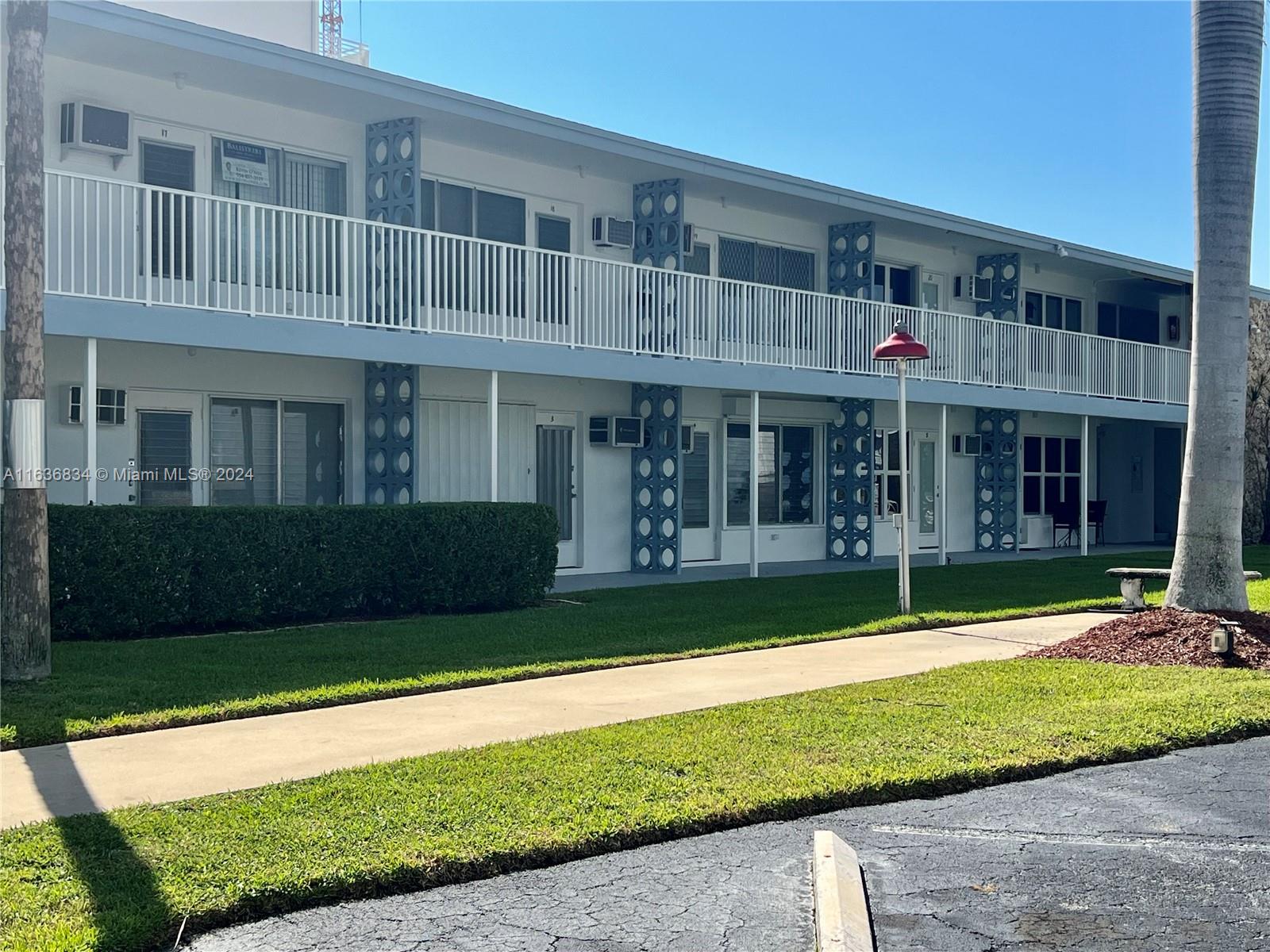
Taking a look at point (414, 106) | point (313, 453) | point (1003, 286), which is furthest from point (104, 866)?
point (1003, 286)

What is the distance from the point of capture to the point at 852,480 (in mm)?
22078

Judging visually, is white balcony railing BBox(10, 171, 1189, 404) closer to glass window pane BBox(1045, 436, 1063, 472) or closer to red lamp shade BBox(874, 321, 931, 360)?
red lamp shade BBox(874, 321, 931, 360)

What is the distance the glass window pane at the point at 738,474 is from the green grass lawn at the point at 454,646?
3.15m

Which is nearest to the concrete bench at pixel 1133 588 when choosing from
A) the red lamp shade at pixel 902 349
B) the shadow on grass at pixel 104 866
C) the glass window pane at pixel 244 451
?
the red lamp shade at pixel 902 349

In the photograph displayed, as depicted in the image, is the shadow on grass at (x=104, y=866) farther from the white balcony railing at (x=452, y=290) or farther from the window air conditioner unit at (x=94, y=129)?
the window air conditioner unit at (x=94, y=129)

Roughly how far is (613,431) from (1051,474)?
41.6 feet

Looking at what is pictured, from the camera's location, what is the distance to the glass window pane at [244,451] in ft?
49.3

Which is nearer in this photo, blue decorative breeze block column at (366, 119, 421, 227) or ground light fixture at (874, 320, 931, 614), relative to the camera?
ground light fixture at (874, 320, 931, 614)

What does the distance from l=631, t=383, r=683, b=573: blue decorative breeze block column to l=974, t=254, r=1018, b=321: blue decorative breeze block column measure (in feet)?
29.3

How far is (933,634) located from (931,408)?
12.4 metres

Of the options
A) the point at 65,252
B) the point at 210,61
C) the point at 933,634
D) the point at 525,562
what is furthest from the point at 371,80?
the point at 933,634

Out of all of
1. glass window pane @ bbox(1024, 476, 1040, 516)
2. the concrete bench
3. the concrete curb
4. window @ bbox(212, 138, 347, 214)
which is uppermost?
window @ bbox(212, 138, 347, 214)

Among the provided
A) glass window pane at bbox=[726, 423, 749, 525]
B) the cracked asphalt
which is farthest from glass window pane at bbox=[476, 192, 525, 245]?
the cracked asphalt

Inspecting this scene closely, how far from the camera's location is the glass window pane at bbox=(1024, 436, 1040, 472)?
2739cm
